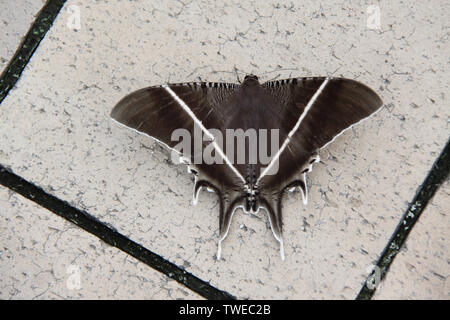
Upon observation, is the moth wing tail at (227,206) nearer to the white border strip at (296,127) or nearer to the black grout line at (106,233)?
the white border strip at (296,127)

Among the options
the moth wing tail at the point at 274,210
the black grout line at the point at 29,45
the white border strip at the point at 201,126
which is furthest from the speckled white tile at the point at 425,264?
the black grout line at the point at 29,45

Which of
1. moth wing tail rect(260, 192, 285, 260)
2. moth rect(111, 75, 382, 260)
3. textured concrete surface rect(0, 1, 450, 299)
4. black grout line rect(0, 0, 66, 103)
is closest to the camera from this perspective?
moth rect(111, 75, 382, 260)

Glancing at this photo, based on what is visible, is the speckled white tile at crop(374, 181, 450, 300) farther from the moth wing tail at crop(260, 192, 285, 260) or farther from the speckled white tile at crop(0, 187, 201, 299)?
the speckled white tile at crop(0, 187, 201, 299)

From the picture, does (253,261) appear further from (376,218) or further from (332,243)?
(376,218)

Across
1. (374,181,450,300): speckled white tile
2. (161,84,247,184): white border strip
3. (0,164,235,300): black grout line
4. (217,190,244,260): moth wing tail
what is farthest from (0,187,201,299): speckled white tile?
(374,181,450,300): speckled white tile

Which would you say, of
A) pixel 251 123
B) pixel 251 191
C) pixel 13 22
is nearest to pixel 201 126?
pixel 251 123
